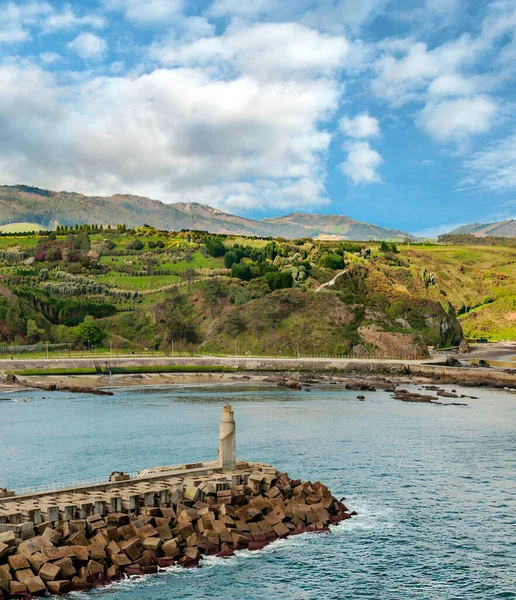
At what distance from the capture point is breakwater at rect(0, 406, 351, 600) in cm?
2764

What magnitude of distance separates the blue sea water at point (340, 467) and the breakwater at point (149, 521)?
3.15 feet

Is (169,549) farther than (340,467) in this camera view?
No

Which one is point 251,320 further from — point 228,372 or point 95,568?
point 95,568

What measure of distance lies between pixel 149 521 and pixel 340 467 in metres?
22.7

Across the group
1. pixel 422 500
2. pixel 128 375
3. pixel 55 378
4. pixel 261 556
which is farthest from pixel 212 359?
pixel 261 556

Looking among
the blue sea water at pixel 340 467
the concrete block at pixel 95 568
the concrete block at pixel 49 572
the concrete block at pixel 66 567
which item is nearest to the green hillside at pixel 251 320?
the blue sea water at pixel 340 467

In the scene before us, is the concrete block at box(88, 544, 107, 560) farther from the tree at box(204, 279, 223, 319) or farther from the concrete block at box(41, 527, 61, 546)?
the tree at box(204, 279, 223, 319)

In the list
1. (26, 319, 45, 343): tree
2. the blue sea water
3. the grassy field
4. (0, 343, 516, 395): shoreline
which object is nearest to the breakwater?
the blue sea water

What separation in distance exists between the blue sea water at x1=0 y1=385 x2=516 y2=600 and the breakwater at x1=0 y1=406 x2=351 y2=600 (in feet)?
3.15

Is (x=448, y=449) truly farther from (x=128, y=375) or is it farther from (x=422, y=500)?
(x=128, y=375)

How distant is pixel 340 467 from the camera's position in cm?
5194

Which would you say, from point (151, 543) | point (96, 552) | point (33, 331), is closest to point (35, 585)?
point (96, 552)

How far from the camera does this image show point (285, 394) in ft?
354

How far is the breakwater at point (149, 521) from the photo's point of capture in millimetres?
27641
